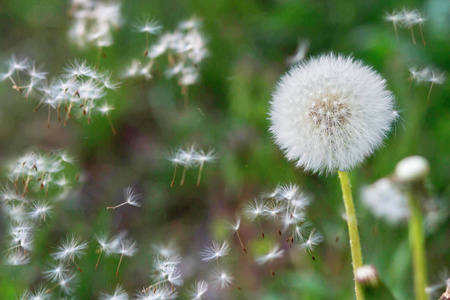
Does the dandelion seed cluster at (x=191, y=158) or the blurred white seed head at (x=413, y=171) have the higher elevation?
the blurred white seed head at (x=413, y=171)

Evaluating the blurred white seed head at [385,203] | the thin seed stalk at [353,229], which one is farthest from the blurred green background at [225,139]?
the thin seed stalk at [353,229]

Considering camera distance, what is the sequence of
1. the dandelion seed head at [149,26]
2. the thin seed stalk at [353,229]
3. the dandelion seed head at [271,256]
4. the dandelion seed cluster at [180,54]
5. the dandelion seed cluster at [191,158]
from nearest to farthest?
the thin seed stalk at [353,229]
the dandelion seed head at [271,256]
the dandelion seed cluster at [191,158]
the dandelion seed cluster at [180,54]
the dandelion seed head at [149,26]

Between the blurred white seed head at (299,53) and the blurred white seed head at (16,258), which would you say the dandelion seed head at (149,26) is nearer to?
the blurred white seed head at (299,53)

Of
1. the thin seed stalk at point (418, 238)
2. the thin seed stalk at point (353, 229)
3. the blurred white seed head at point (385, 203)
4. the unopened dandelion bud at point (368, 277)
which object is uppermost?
the thin seed stalk at point (418, 238)

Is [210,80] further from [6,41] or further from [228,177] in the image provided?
[6,41]

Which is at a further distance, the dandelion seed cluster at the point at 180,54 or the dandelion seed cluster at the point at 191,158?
the dandelion seed cluster at the point at 180,54

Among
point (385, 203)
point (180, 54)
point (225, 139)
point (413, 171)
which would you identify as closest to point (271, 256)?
point (385, 203)

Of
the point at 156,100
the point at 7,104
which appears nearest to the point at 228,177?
the point at 156,100
